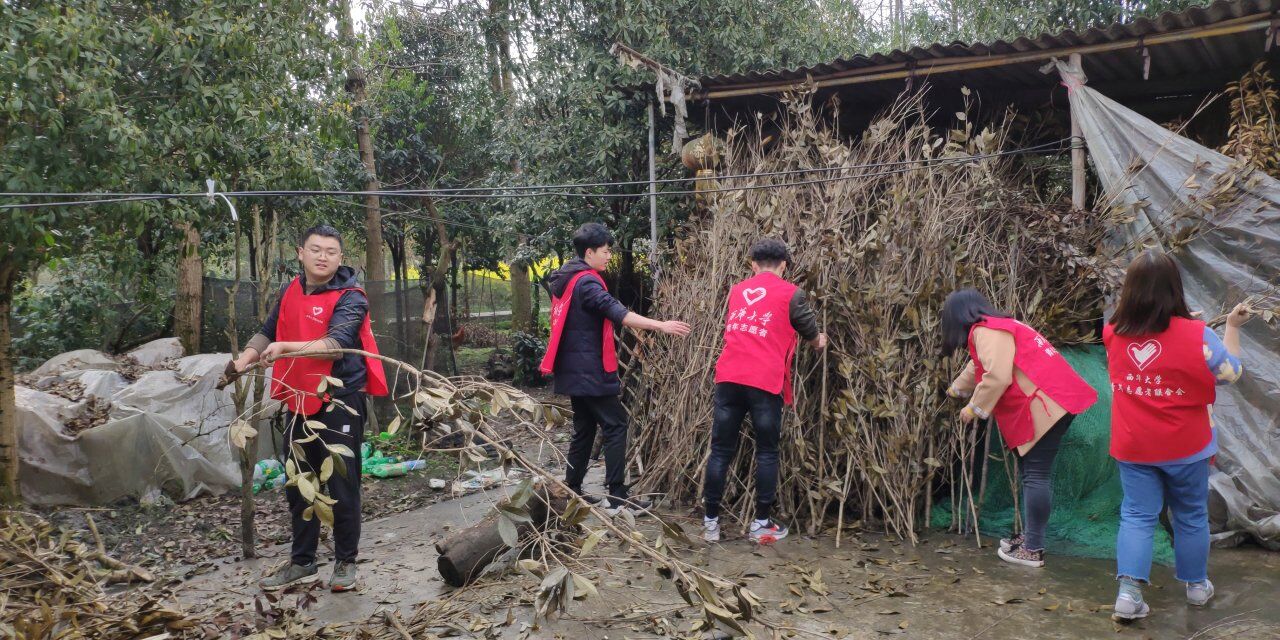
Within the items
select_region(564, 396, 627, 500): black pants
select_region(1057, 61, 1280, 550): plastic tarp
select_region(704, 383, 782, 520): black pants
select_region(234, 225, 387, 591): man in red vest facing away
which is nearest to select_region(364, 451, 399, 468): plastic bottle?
select_region(564, 396, 627, 500): black pants

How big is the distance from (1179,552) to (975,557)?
3.49ft

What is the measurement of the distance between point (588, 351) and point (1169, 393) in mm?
2892

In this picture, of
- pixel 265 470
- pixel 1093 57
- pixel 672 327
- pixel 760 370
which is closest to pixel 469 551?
pixel 672 327

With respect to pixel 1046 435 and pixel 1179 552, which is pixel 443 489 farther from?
pixel 1179 552

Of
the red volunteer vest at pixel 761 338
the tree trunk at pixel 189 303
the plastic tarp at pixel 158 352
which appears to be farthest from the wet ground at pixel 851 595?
the tree trunk at pixel 189 303

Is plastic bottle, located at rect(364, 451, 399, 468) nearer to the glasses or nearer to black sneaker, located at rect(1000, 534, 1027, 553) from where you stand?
the glasses

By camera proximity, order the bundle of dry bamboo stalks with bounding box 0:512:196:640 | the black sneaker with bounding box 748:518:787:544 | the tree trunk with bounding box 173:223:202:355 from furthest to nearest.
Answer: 1. the tree trunk with bounding box 173:223:202:355
2. the black sneaker with bounding box 748:518:787:544
3. the bundle of dry bamboo stalks with bounding box 0:512:196:640

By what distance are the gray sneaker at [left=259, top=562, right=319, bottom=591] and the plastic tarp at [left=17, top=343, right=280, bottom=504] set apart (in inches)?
61.3

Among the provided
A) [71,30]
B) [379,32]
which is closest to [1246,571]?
[71,30]

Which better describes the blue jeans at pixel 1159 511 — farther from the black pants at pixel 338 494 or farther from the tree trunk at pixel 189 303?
the tree trunk at pixel 189 303

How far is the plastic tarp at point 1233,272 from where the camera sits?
14.4ft

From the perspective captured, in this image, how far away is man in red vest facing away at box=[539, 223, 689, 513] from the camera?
191 inches

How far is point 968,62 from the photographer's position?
6293 mm

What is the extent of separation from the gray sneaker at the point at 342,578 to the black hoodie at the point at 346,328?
853 millimetres
